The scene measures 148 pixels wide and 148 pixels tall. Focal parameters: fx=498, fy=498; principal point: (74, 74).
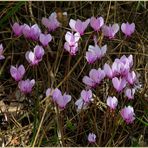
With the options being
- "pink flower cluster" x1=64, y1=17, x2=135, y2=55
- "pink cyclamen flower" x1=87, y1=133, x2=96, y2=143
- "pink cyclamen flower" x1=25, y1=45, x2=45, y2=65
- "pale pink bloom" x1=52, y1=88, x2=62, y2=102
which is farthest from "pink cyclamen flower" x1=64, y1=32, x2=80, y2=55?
"pink cyclamen flower" x1=87, y1=133, x2=96, y2=143

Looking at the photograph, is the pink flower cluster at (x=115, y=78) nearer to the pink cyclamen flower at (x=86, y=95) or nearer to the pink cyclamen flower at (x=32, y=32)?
the pink cyclamen flower at (x=86, y=95)

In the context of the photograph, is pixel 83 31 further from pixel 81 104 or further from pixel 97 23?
pixel 81 104

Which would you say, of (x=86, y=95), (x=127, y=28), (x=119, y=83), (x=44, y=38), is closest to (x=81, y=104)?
(x=86, y=95)

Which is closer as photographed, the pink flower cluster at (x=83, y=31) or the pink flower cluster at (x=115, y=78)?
the pink flower cluster at (x=115, y=78)

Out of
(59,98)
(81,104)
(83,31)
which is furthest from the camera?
(83,31)

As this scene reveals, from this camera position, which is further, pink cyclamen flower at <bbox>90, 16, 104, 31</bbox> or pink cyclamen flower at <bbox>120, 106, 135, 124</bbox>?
pink cyclamen flower at <bbox>90, 16, 104, 31</bbox>

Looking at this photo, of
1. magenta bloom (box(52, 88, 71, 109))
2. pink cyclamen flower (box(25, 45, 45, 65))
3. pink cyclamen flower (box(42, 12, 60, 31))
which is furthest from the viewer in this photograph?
pink cyclamen flower (box(42, 12, 60, 31))

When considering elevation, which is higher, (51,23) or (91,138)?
(51,23)

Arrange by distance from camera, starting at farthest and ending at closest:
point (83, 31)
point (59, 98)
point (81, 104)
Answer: point (83, 31)
point (81, 104)
point (59, 98)

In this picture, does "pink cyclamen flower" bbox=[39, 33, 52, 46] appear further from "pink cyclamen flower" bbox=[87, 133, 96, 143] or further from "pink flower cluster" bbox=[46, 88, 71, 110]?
"pink cyclamen flower" bbox=[87, 133, 96, 143]

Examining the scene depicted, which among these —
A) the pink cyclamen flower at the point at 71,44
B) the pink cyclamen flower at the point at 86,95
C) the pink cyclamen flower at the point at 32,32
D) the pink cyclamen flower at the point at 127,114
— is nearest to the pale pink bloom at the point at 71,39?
the pink cyclamen flower at the point at 71,44

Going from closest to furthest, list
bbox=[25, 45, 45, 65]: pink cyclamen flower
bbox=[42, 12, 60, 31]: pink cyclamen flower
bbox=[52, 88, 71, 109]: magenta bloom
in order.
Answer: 1. bbox=[52, 88, 71, 109]: magenta bloom
2. bbox=[25, 45, 45, 65]: pink cyclamen flower
3. bbox=[42, 12, 60, 31]: pink cyclamen flower
